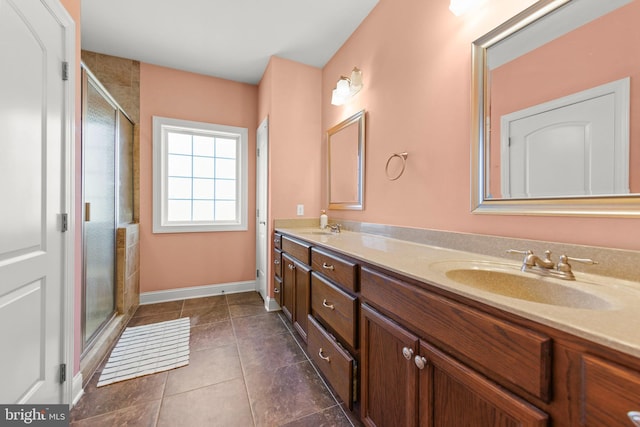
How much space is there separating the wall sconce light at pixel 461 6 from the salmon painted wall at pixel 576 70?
0.37m

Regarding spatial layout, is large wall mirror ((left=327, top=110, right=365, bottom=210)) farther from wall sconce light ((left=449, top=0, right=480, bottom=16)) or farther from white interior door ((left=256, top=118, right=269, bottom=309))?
wall sconce light ((left=449, top=0, right=480, bottom=16))

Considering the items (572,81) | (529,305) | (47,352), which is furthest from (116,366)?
(572,81)

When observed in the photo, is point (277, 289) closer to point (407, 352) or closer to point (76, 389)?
point (76, 389)

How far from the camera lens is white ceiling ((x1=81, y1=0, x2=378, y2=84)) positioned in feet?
6.28

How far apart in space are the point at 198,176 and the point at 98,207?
4.04 feet

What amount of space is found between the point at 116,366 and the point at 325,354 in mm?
1461

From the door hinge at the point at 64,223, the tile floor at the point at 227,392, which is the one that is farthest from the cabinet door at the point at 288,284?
the door hinge at the point at 64,223

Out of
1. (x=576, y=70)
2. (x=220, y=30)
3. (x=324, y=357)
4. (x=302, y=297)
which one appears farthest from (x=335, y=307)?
(x=220, y=30)

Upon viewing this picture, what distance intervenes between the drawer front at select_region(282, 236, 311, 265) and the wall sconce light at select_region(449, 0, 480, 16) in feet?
5.06

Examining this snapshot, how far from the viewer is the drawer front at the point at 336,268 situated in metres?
1.17

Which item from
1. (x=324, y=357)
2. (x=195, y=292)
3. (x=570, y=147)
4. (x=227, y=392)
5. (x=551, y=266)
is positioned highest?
(x=570, y=147)

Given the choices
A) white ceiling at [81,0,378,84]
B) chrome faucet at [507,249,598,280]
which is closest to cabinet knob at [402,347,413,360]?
chrome faucet at [507,249,598,280]

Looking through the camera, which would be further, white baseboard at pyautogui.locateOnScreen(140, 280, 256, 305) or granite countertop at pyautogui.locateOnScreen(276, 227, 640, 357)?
white baseboard at pyautogui.locateOnScreen(140, 280, 256, 305)

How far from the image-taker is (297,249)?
1.88 meters
